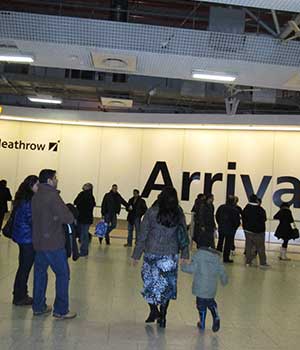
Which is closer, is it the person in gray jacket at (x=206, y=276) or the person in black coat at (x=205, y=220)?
the person in gray jacket at (x=206, y=276)

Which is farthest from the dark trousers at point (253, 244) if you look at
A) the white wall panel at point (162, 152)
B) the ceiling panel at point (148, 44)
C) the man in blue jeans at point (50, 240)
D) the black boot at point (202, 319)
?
the white wall panel at point (162, 152)

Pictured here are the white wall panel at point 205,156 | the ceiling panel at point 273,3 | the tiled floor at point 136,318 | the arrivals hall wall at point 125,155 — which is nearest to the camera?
the tiled floor at point 136,318

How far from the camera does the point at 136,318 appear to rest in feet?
17.3

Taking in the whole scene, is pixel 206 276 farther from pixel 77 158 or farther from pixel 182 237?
pixel 77 158

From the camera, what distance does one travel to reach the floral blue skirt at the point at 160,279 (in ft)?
16.1

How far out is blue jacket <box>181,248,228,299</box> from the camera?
487 centimetres

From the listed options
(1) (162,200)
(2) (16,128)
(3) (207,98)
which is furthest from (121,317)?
(2) (16,128)

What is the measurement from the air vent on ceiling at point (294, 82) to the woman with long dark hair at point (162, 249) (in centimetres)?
520

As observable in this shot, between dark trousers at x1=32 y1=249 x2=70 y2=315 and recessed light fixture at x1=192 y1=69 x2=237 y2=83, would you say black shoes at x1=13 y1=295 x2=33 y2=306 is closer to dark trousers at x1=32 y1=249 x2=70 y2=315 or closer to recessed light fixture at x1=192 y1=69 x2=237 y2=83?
dark trousers at x1=32 y1=249 x2=70 y2=315

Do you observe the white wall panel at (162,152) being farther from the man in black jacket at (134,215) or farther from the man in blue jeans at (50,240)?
the man in blue jeans at (50,240)

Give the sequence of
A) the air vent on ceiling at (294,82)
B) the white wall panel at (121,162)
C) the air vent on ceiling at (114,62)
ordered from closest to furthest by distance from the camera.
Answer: the air vent on ceiling at (114,62) → the air vent on ceiling at (294,82) → the white wall panel at (121,162)

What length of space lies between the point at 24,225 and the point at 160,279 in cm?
164

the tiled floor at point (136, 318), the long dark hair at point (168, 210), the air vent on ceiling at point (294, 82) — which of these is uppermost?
the air vent on ceiling at point (294, 82)

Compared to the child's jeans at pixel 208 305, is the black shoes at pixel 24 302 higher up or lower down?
lower down
